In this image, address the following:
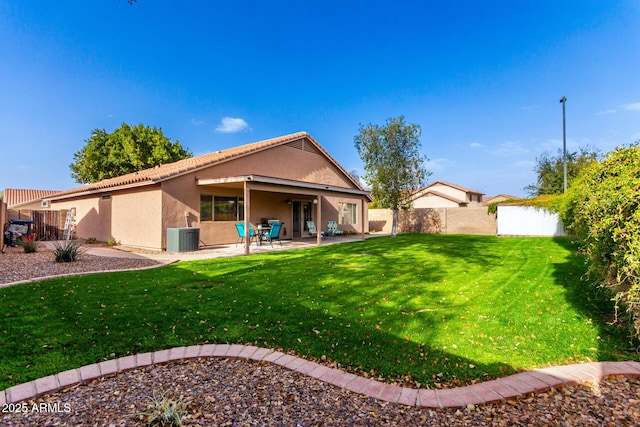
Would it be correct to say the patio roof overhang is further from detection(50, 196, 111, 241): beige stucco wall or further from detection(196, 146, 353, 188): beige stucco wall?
detection(50, 196, 111, 241): beige stucco wall

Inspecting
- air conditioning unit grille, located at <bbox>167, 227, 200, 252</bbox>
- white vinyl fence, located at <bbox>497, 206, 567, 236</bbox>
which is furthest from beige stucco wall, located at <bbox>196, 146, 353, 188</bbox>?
white vinyl fence, located at <bbox>497, 206, 567, 236</bbox>

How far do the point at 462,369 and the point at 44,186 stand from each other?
144 ft

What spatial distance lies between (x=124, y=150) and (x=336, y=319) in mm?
35916

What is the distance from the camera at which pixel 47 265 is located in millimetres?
8000

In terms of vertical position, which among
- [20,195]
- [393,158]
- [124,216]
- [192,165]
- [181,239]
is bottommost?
[181,239]

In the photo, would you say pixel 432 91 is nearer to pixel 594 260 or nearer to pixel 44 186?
pixel 594 260

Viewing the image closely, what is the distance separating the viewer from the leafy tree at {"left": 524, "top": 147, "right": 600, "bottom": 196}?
28.1 metres

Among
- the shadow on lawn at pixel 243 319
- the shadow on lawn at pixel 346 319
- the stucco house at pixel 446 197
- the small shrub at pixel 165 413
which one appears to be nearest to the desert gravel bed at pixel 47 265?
the shadow on lawn at pixel 243 319

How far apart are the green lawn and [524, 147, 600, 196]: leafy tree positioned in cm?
2733

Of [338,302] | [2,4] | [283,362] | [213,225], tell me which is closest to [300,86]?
[213,225]

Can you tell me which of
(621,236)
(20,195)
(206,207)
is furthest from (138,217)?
(20,195)

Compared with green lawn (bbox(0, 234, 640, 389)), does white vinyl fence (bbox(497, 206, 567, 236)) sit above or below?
above

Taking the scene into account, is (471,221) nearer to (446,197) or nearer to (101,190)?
(446,197)

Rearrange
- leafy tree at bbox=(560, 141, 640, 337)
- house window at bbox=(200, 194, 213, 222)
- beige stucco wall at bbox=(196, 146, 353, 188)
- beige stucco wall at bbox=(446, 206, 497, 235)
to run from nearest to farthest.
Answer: leafy tree at bbox=(560, 141, 640, 337)
house window at bbox=(200, 194, 213, 222)
beige stucco wall at bbox=(196, 146, 353, 188)
beige stucco wall at bbox=(446, 206, 497, 235)
